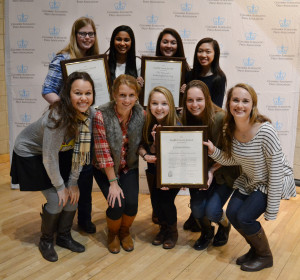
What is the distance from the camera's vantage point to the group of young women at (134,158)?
100 inches

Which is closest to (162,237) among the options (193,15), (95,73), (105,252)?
(105,252)

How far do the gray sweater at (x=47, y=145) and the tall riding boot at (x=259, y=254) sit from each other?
1.30 m

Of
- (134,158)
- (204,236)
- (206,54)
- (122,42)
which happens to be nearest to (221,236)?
(204,236)

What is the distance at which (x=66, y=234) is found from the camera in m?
2.94

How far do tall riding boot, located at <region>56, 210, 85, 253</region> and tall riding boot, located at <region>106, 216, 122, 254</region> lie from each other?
203mm

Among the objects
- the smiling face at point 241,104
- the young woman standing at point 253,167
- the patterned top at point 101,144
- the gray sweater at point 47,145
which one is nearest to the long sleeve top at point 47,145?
the gray sweater at point 47,145

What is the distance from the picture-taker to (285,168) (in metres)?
2.64

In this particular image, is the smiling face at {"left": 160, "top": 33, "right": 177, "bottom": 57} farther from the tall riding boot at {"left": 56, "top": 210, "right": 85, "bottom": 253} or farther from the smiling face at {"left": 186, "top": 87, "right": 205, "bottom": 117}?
the tall riding boot at {"left": 56, "top": 210, "right": 85, "bottom": 253}

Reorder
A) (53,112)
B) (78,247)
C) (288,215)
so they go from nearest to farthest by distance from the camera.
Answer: (53,112) < (78,247) < (288,215)

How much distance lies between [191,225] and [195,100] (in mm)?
1117

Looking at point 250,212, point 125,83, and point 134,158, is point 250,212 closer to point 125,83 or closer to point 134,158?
point 134,158

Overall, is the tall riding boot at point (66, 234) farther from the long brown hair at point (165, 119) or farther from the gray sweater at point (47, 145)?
the long brown hair at point (165, 119)

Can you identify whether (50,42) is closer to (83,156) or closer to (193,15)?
(193,15)

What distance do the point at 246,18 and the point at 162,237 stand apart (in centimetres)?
232
